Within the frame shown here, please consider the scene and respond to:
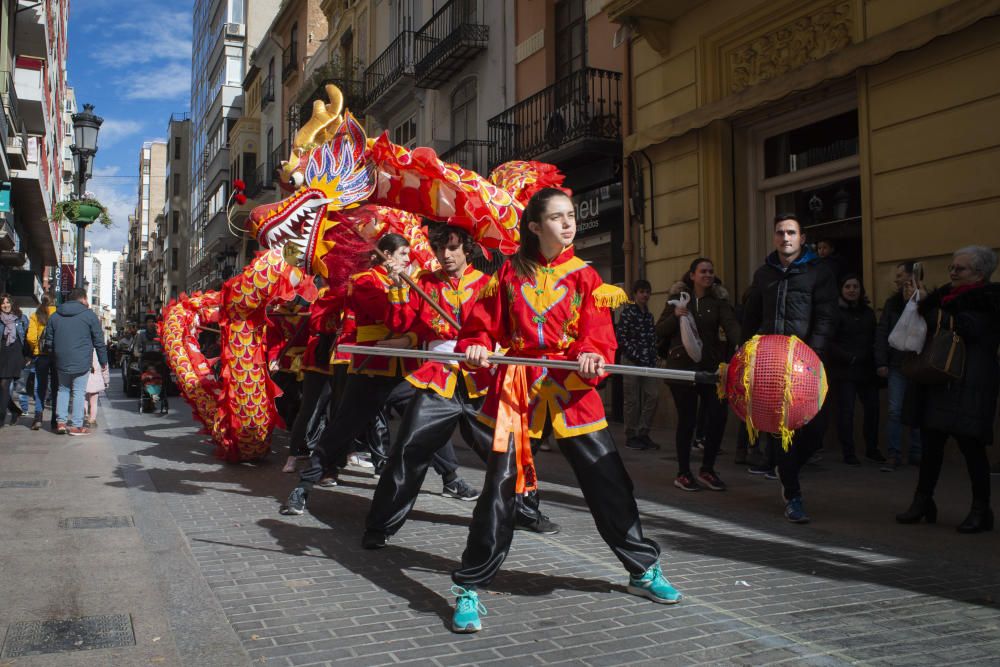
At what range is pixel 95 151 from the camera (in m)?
16.3

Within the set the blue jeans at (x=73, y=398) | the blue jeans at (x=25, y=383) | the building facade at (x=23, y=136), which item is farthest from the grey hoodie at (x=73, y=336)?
the building facade at (x=23, y=136)

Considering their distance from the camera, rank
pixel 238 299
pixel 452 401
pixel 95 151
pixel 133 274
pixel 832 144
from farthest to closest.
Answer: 1. pixel 133 274
2. pixel 95 151
3. pixel 832 144
4. pixel 238 299
5. pixel 452 401

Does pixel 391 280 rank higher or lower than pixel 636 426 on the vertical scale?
higher

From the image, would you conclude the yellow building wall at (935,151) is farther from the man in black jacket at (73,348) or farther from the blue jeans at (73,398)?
the blue jeans at (73,398)

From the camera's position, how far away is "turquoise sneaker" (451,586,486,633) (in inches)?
138

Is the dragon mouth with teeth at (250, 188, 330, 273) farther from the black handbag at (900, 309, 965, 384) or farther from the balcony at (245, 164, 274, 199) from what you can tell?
the balcony at (245, 164, 274, 199)

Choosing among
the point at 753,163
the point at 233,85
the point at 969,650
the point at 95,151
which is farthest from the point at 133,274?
the point at 969,650

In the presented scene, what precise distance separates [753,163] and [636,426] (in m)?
4.17

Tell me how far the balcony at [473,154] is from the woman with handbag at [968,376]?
13133 millimetres

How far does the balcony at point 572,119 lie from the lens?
14.2 meters

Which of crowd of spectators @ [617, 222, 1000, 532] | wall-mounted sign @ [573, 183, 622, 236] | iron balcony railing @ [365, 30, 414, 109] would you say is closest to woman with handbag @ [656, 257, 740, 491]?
crowd of spectators @ [617, 222, 1000, 532]

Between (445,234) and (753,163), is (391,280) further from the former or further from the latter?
(753,163)

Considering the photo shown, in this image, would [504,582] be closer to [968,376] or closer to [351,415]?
[351,415]

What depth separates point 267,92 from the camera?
129 ft
